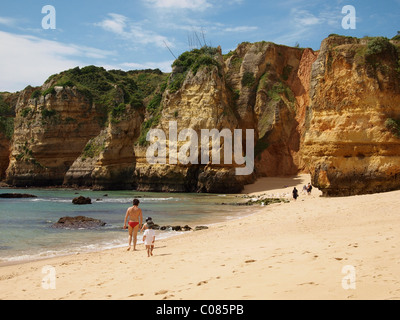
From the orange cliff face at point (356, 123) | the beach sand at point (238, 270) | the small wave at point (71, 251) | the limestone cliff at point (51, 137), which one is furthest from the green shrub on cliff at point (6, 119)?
the beach sand at point (238, 270)

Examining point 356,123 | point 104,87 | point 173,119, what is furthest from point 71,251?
point 104,87

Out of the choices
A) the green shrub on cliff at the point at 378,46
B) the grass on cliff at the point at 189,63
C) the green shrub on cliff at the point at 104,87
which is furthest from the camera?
the green shrub on cliff at the point at 104,87

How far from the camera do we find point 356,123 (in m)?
19.0

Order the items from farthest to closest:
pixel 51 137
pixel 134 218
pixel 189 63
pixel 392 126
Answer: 1. pixel 51 137
2. pixel 189 63
3. pixel 392 126
4. pixel 134 218

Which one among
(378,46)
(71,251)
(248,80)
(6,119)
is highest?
(248,80)

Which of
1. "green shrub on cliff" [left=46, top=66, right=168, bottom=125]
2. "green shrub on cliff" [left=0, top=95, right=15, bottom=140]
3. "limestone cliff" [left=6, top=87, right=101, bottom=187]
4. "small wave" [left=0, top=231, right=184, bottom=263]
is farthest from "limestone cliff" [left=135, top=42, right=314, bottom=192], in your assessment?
"green shrub on cliff" [left=0, top=95, right=15, bottom=140]

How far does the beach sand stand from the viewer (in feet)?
15.4

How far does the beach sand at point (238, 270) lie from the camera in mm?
4707

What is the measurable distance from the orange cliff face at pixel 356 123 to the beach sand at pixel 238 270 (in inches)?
347

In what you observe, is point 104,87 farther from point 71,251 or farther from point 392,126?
point 71,251

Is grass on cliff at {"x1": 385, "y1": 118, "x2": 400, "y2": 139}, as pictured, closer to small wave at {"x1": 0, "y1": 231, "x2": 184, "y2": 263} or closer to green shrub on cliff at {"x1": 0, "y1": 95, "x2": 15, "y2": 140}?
small wave at {"x1": 0, "y1": 231, "x2": 184, "y2": 263}

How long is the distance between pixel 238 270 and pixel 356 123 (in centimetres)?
1538

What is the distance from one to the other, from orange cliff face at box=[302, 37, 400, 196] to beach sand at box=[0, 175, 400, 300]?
28.9 feet

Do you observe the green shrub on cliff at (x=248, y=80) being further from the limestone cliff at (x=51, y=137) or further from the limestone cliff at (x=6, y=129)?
the limestone cliff at (x=6, y=129)
